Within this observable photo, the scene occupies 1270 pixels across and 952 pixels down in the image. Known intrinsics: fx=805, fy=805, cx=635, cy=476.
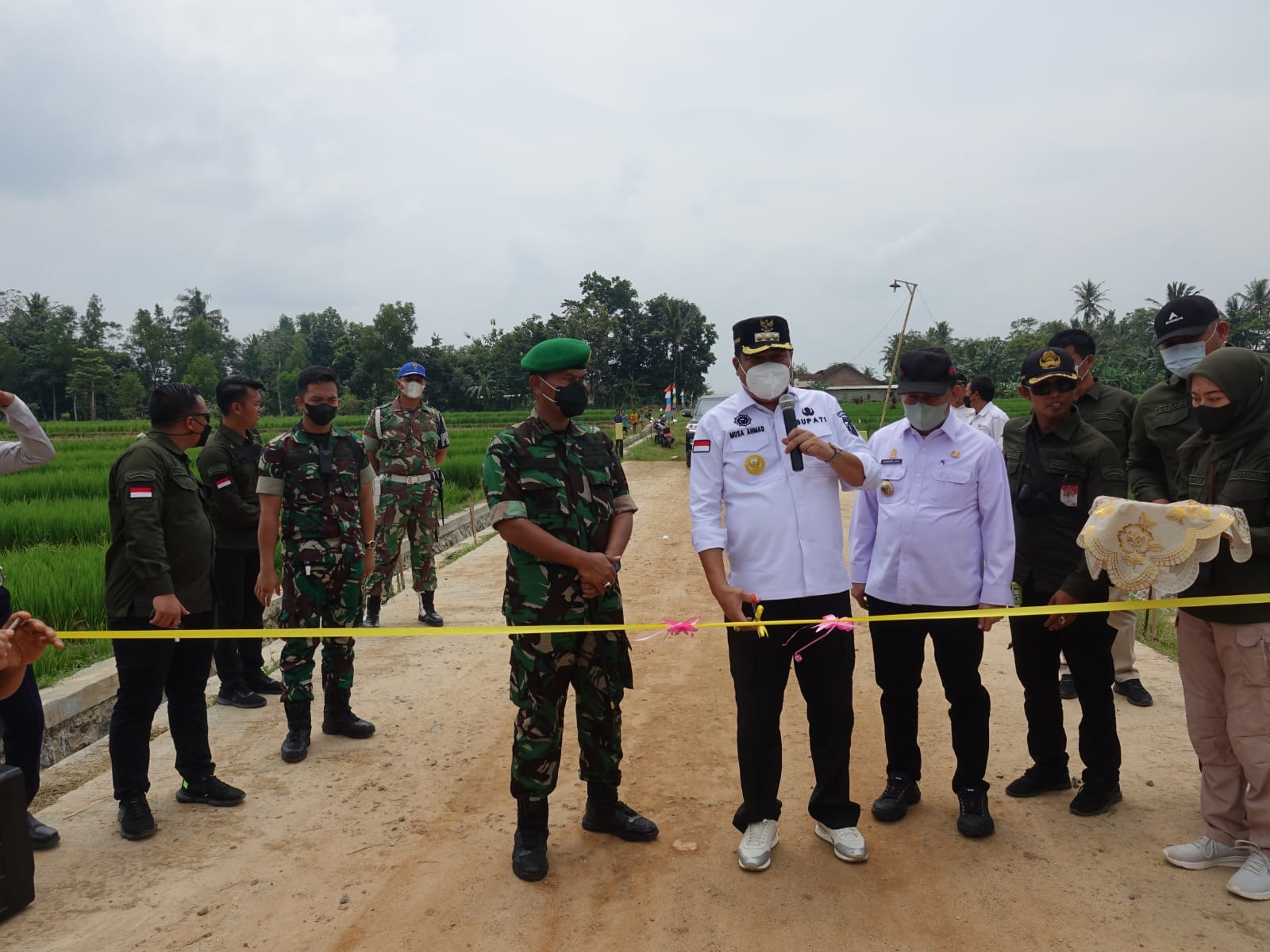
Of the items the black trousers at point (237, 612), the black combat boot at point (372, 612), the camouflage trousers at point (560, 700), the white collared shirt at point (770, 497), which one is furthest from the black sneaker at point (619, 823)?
the black combat boot at point (372, 612)

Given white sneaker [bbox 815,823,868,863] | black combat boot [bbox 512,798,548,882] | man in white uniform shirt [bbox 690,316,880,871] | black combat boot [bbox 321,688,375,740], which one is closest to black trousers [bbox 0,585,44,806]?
black combat boot [bbox 321,688,375,740]

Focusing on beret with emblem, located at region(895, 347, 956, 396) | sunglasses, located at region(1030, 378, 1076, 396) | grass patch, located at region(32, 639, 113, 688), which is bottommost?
grass patch, located at region(32, 639, 113, 688)

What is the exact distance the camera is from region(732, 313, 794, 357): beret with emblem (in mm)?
2931

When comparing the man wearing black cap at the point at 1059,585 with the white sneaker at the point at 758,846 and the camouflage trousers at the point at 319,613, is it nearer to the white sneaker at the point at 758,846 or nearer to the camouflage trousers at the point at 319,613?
the white sneaker at the point at 758,846

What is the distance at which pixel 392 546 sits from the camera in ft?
21.7

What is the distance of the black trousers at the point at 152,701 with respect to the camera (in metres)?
3.33

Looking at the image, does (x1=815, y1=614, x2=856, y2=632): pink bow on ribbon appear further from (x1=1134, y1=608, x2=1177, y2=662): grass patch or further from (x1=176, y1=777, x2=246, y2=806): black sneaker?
(x1=1134, y1=608, x2=1177, y2=662): grass patch

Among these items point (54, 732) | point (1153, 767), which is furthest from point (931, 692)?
point (54, 732)

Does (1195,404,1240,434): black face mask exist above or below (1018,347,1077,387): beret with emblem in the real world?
below

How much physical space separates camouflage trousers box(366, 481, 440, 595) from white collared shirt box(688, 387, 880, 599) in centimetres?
403

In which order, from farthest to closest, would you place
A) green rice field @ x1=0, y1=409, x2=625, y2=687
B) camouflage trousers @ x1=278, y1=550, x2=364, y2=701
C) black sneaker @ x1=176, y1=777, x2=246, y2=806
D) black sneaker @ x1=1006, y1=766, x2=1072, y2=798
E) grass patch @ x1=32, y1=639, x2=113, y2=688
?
green rice field @ x1=0, y1=409, x2=625, y2=687, grass patch @ x1=32, y1=639, x2=113, y2=688, camouflage trousers @ x1=278, y1=550, x2=364, y2=701, black sneaker @ x1=176, y1=777, x2=246, y2=806, black sneaker @ x1=1006, y1=766, x2=1072, y2=798

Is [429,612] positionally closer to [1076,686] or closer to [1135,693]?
[1076,686]

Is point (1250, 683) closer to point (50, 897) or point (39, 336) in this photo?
point (50, 897)

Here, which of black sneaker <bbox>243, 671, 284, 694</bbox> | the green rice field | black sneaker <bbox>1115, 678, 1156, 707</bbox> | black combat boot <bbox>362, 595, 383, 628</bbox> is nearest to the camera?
black sneaker <bbox>1115, 678, 1156, 707</bbox>
